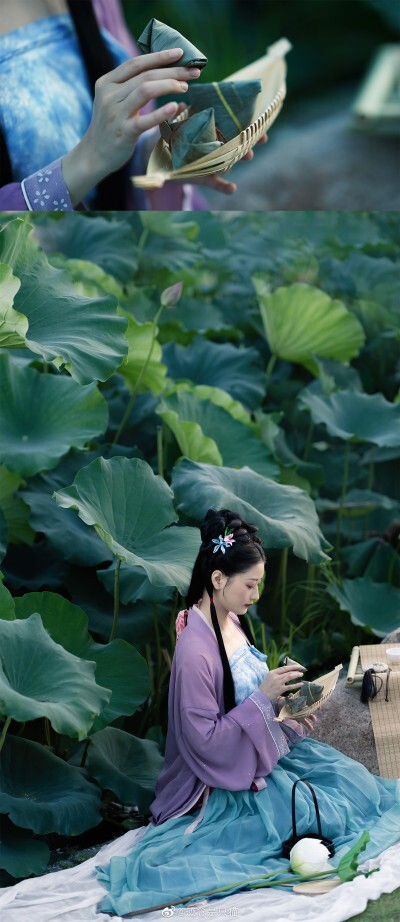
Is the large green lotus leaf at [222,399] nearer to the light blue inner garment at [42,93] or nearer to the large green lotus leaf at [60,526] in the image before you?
the large green lotus leaf at [60,526]

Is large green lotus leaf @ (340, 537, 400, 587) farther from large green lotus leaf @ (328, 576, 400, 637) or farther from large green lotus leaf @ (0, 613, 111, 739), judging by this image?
large green lotus leaf @ (0, 613, 111, 739)

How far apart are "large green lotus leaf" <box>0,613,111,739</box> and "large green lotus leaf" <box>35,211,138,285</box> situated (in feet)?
7.65

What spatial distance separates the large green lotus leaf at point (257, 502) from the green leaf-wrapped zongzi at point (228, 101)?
3.13 feet

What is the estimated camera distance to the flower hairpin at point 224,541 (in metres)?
2.74

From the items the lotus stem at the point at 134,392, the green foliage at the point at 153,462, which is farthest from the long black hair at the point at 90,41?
the lotus stem at the point at 134,392

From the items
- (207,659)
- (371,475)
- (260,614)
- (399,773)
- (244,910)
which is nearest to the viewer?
(244,910)

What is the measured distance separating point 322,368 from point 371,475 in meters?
0.45

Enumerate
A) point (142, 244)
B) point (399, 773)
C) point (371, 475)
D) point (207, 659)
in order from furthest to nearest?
point (142, 244), point (371, 475), point (399, 773), point (207, 659)

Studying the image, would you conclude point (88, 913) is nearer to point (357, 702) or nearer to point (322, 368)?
point (357, 702)

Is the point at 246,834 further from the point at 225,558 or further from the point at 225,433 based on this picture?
the point at 225,433

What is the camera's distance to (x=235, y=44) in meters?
4.82

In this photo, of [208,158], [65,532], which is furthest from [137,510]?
[208,158]

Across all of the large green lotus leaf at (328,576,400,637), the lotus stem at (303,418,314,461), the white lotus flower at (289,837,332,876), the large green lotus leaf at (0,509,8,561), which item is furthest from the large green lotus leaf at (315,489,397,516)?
the white lotus flower at (289,837,332,876)

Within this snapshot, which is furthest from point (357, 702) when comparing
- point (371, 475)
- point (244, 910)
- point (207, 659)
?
point (371, 475)
